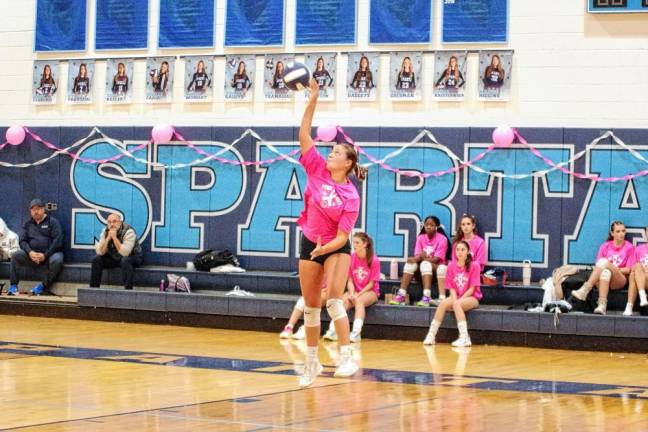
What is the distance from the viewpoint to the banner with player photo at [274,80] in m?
16.7

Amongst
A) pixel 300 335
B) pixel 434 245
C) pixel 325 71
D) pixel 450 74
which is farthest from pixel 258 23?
pixel 300 335

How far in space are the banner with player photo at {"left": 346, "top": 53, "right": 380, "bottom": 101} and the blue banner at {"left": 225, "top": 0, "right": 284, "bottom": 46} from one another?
1.21 m

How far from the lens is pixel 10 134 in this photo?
18250mm

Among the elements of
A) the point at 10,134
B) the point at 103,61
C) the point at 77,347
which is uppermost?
the point at 103,61

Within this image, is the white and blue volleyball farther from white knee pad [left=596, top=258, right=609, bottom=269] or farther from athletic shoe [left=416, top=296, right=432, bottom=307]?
white knee pad [left=596, top=258, right=609, bottom=269]

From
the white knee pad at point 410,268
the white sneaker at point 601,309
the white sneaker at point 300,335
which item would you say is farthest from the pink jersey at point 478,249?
the white sneaker at point 300,335

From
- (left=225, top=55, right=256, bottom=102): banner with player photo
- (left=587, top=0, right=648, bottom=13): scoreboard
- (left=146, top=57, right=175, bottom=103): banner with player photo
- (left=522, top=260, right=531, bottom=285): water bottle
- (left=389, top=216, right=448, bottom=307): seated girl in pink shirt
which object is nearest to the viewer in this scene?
(left=389, top=216, right=448, bottom=307): seated girl in pink shirt

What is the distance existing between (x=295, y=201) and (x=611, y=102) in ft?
15.3

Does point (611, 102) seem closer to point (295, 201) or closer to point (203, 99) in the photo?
point (295, 201)

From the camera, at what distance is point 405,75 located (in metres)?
16.0

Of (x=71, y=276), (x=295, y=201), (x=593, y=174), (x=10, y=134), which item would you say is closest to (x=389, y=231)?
(x=295, y=201)

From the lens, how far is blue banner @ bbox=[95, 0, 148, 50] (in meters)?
17.6

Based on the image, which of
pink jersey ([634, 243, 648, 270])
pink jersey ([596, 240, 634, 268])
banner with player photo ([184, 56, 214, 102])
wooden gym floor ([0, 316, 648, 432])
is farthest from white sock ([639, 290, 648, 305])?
banner with player photo ([184, 56, 214, 102])

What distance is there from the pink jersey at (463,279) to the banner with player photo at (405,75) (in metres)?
3.03
